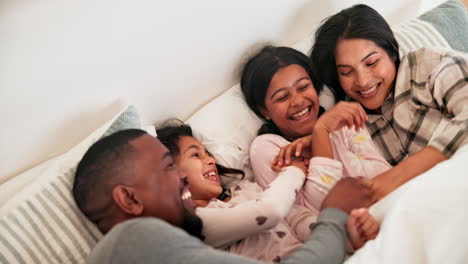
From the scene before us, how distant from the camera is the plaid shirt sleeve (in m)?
1.08

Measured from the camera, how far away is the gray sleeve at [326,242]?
79cm

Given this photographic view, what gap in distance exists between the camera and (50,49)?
42.2 inches

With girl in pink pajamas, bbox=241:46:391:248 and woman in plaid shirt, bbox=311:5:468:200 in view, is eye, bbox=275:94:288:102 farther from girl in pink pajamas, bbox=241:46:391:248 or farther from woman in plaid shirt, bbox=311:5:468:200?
woman in plaid shirt, bbox=311:5:468:200

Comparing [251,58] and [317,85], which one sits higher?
[251,58]

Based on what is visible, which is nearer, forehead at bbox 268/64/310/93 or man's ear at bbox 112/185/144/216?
man's ear at bbox 112/185/144/216

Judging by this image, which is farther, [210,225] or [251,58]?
[251,58]

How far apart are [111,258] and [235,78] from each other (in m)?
0.94

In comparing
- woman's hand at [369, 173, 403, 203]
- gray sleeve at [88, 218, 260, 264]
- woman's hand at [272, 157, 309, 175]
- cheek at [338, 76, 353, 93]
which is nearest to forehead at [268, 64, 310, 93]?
cheek at [338, 76, 353, 93]

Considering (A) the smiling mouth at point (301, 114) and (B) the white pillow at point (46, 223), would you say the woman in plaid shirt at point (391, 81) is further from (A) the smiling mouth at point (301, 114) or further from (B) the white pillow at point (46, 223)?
(B) the white pillow at point (46, 223)

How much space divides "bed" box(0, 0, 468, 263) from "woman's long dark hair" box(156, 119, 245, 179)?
0.03 meters

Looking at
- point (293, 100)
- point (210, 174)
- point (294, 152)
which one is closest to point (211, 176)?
point (210, 174)

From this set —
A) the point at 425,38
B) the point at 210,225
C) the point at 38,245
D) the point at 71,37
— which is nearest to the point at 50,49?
the point at 71,37

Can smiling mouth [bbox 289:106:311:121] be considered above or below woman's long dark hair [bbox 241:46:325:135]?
below

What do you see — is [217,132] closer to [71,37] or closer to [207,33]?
[207,33]
